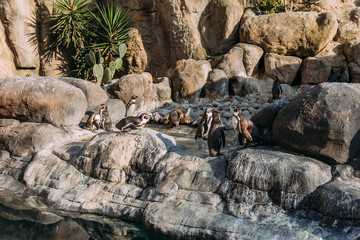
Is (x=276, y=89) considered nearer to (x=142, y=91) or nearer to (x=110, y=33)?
(x=142, y=91)

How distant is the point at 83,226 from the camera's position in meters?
6.42

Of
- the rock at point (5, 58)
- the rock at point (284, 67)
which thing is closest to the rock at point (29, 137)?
the rock at point (5, 58)

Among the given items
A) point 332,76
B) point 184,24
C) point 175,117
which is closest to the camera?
point 175,117

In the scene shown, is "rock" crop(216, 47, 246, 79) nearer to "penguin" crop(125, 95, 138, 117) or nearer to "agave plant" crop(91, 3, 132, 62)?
"penguin" crop(125, 95, 138, 117)

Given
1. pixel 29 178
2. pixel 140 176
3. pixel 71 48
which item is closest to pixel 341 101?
pixel 140 176

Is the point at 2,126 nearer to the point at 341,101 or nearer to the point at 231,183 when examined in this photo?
the point at 231,183

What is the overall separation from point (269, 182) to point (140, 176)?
2.43 metres

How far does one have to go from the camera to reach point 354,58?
1363cm

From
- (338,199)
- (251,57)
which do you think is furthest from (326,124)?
(251,57)

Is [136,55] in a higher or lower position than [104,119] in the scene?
higher

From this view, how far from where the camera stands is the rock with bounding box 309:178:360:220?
497 cm

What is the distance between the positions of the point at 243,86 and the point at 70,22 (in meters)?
7.52

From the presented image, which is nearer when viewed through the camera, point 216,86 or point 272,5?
point 216,86

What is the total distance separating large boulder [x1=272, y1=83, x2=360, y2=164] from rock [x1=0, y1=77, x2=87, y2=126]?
567 cm
